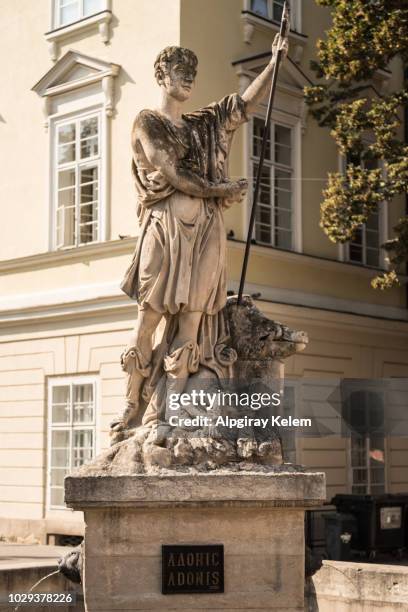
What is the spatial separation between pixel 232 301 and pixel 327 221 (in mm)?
9650

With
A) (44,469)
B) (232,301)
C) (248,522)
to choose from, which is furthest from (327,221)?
(248,522)

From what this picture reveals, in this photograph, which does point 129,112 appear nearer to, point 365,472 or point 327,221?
point 327,221

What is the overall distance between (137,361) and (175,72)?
192 centimetres

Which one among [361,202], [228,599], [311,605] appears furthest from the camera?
[361,202]

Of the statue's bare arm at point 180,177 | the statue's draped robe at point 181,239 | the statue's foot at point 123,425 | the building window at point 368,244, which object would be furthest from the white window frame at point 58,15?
the statue's foot at point 123,425

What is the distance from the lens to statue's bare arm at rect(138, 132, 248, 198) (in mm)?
7500

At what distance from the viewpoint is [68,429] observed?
62.1 ft

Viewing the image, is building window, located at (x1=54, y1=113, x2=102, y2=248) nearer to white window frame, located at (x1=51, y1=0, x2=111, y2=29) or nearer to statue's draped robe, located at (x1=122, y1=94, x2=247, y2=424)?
white window frame, located at (x1=51, y1=0, x2=111, y2=29)

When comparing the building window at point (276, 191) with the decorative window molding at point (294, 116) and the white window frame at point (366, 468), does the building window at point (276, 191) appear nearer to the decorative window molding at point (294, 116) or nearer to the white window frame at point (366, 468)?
the decorative window molding at point (294, 116)

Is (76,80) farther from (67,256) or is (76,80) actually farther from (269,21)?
(269,21)

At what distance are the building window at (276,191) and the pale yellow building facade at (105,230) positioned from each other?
1.2 inches

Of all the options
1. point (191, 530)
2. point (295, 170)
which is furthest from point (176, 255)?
point (295, 170)

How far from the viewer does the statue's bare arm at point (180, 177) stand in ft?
24.6

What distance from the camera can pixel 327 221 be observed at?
1725cm
